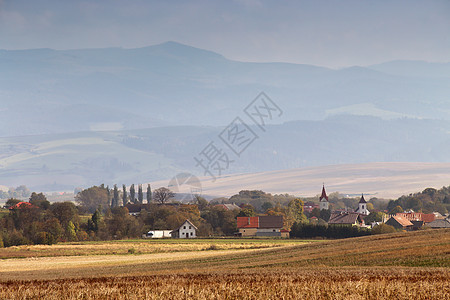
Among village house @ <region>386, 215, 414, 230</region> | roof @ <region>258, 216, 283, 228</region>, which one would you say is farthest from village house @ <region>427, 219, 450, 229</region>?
roof @ <region>258, 216, 283, 228</region>

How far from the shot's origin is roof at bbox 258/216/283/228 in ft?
447

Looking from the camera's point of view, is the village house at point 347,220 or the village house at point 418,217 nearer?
the village house at point 347,220

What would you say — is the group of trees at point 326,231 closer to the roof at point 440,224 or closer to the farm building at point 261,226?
the farm building at point 261,226

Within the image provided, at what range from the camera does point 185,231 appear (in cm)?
13138

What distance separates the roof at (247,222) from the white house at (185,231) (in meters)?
10.1

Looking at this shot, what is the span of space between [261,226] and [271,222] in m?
2.98

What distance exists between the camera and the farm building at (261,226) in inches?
5217

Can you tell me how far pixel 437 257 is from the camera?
137 feet

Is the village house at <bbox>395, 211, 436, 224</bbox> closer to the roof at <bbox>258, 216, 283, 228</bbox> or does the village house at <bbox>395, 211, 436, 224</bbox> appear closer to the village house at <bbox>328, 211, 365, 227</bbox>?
the village house at <bbox>328, 211, 365, 227</bbox>

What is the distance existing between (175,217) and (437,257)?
10238 centimetres

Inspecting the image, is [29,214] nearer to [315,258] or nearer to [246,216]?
[246,216]

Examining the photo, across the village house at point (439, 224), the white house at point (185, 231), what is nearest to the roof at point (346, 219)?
the village house at point (439, 224)

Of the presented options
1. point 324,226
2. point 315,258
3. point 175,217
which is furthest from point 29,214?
point 315,258

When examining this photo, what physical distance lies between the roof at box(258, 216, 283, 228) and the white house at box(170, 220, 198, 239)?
15491 mm
